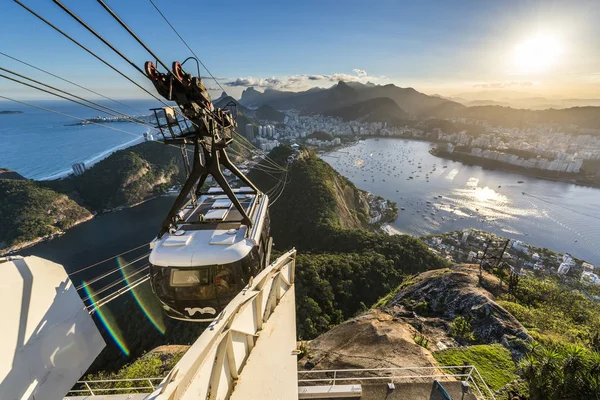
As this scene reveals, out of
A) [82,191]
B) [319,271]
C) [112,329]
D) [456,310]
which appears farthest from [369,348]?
[82,191]

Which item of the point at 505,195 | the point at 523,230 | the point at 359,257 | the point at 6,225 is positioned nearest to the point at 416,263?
the point at 359,257

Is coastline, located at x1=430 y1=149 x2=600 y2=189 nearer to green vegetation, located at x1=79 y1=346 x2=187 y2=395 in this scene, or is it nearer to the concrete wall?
green vegetation, located at x1=79 y1=346 x2=187 y2=395

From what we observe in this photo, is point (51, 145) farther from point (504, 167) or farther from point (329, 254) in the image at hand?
point (504, 167)

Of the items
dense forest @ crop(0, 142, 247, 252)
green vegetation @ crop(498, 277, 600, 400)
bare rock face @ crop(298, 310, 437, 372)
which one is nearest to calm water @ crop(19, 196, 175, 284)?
dense forest @ crop(0, 142, 247, 252)

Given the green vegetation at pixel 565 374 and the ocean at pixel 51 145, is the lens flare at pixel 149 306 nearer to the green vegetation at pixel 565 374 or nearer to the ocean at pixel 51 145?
the green vegetation at pixel 565 374

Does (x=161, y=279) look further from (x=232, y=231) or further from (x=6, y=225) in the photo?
(x=6, y=225)
